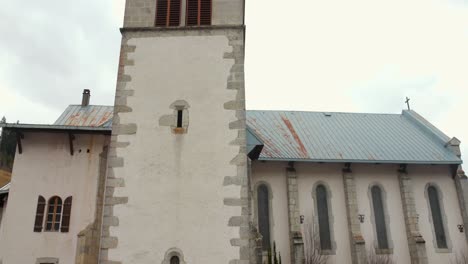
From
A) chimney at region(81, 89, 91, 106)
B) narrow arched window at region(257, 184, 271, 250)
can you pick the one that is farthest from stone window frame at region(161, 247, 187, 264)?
chimney at region(81, 89, 91, 106)

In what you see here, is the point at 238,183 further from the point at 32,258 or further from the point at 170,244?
the point at 32,258

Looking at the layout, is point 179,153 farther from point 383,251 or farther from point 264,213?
point 383,251

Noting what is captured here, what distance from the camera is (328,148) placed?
2230 cm

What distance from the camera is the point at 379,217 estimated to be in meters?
20.9

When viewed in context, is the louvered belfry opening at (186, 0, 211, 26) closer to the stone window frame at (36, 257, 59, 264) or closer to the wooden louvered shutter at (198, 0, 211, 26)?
the wooden louvered shutter at (198, 0, 211, 26)

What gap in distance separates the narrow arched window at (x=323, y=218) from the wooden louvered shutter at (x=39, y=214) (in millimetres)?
12945

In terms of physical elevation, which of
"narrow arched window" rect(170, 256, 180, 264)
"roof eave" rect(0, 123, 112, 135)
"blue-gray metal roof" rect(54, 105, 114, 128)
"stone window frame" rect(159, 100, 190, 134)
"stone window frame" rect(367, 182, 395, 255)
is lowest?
"narrow arched window" rect(170, 256, 180, 264)

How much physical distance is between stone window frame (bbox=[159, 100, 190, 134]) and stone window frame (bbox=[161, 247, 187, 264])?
361cm

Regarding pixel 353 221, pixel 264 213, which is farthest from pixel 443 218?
pixel 264 213

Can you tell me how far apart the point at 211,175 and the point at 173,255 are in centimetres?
253

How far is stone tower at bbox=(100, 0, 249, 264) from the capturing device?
37.4ft

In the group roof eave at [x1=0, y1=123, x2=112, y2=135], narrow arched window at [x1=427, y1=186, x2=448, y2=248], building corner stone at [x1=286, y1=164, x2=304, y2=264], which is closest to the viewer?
roof eave at [x1=0, y1=123, x2=112, y2=135]

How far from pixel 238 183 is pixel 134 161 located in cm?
325

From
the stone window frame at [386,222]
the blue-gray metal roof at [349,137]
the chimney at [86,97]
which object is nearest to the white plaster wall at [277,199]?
the blue-gray metal roof at [349,137]
